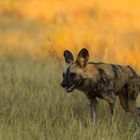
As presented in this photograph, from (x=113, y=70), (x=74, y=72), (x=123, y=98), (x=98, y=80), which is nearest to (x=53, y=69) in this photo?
(x=123, y=98)

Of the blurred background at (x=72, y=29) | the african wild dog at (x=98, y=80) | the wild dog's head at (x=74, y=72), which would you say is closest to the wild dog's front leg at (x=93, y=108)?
the african wild dog at (x=98, y=80)

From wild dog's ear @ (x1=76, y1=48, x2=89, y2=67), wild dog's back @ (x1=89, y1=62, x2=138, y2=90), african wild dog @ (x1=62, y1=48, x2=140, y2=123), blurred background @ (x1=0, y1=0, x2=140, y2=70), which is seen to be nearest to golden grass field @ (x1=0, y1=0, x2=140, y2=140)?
blurred background @ (x1=0, y1=0, x2=140, y2=70)

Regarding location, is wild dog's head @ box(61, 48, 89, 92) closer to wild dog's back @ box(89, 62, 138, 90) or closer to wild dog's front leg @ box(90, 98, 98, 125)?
wild dog's back @ box(89, 62, 138, 90)

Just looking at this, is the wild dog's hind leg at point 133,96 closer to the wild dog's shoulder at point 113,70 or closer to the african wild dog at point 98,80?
the african wild dog at point 98,80

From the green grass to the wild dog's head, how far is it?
1.15 feet

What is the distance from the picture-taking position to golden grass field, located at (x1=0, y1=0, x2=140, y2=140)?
5.35 m

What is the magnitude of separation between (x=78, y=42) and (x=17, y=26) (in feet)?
16.6

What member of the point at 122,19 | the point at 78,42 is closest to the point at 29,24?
the point at 122,19

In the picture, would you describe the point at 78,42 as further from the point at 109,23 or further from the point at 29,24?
the point at 29,24

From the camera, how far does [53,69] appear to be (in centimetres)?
905

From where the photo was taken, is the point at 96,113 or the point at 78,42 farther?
the point at 78,42

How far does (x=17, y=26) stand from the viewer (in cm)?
1702

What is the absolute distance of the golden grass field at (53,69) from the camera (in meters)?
5.35

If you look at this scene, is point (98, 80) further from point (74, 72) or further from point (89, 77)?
point (74, 72)
